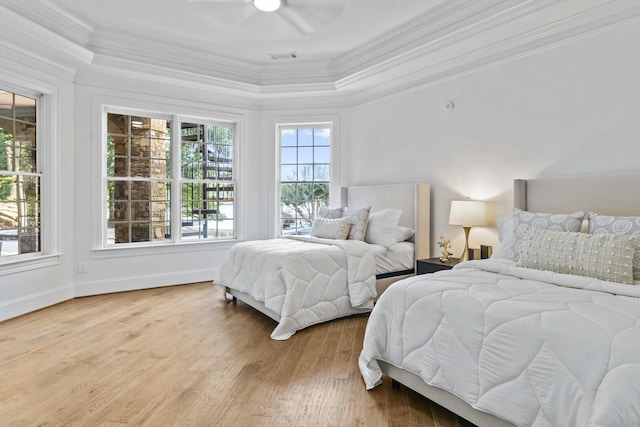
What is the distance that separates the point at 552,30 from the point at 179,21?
11.0 ft

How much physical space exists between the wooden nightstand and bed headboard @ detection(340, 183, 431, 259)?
1.27 ft

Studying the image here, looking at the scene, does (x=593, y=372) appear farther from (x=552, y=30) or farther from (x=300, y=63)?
(x=300, y=63)

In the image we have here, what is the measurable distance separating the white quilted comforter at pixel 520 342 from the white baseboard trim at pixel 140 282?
340 cm

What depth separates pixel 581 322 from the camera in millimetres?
1479

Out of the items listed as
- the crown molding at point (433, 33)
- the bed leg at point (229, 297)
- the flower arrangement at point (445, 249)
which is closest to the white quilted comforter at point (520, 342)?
the flower arrangement at point (445, 249)

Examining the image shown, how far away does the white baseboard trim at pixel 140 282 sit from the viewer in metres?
4.41

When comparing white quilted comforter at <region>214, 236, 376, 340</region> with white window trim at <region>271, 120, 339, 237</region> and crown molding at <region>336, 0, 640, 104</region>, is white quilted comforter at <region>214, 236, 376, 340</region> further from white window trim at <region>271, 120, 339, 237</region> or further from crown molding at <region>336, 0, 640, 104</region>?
crown molding at <region>336, 0, 640, 104</region>

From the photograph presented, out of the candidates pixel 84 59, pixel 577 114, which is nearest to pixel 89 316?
pixel 84 59

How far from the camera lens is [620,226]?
240cm

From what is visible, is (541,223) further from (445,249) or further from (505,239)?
(445,249)

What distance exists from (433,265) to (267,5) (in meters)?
2.77

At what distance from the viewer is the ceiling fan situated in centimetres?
344

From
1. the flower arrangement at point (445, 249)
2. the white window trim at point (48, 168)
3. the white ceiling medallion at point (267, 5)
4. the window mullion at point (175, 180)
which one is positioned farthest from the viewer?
the window mullion at point (175, 180)

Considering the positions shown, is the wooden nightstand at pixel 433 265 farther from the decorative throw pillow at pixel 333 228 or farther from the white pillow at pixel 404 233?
the decorative throw pillow at pixel 333 228
